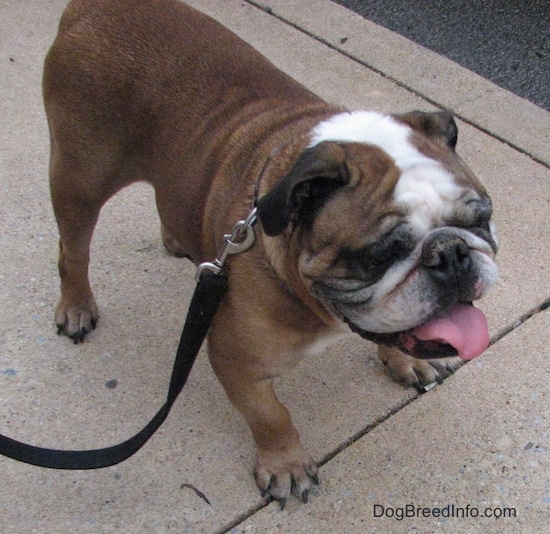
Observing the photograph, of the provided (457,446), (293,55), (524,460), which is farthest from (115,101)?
(293,55)

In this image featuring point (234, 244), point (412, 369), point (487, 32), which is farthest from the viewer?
point (487, 32)

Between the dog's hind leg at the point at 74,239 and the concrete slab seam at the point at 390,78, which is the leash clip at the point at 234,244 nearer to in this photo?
the dog's hind leg at the point at 74,239

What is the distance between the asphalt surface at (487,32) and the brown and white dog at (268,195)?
284 centimetres

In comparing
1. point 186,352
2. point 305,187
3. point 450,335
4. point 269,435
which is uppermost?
point 305,187

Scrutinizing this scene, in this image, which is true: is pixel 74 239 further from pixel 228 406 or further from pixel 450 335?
pixel 450 335

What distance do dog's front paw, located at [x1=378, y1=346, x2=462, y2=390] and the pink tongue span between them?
95 cm

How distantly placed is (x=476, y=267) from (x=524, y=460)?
3.82 ft

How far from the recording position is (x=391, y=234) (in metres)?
2.33

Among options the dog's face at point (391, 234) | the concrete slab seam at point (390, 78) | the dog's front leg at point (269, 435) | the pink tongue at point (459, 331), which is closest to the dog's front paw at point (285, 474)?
the dog's front leg at point (269, 435)

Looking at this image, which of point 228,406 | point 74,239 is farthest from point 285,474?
point 74,239

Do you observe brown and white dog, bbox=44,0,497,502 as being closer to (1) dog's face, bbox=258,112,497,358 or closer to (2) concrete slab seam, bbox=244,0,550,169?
(1) dog's face, bbox=258,112,497,358

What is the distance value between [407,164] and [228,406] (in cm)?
148

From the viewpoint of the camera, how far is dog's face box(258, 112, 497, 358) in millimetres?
2340

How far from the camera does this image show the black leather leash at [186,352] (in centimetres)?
267
